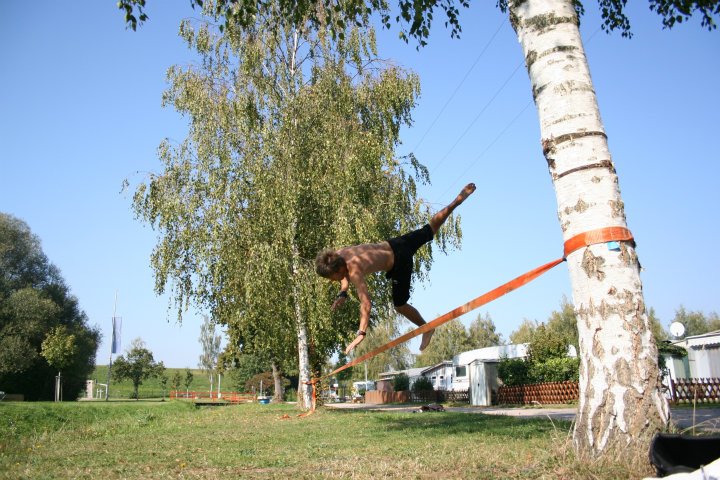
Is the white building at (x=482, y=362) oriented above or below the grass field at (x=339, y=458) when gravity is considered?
above

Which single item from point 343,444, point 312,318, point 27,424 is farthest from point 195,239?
point 343,444

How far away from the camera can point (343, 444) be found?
22.8 ft

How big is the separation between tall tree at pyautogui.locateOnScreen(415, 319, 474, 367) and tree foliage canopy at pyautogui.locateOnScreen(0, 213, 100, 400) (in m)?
36.8

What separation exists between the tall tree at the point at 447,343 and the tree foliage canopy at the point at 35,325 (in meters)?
36.8

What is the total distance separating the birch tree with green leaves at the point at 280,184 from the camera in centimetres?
1691

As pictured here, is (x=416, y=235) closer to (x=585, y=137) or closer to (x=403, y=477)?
(x=585, y=137)

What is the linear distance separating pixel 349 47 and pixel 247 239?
25.3 feet

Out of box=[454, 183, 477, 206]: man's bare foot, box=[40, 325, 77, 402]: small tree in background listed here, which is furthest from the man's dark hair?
box=[40, 325, 77, 402]: small tree in background

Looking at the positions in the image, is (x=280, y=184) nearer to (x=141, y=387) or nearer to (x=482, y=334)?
(x=482, y=334)

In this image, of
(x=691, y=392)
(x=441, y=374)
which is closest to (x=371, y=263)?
(x=691, y=392)

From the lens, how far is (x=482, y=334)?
7062cm

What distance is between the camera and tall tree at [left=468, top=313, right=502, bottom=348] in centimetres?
7019

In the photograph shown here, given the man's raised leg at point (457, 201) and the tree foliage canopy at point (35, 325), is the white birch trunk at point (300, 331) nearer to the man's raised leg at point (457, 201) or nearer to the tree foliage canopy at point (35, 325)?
the man's raised leg at point (457, 201)

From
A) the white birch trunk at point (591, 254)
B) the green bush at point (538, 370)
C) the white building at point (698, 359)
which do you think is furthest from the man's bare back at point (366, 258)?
the white building at point (698, 359)
